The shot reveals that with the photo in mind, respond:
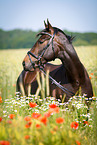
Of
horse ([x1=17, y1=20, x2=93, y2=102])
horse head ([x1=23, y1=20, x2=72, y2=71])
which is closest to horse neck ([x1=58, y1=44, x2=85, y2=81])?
horse ([x1=17, y1=20, x2=93, y2=102])

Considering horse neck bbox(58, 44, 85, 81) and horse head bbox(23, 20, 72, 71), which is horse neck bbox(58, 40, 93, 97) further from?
horse head bbox(23, 20, 72, 71)

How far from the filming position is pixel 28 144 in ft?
6.42

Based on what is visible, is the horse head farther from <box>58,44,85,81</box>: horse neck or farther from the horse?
<box>58,44,85,81</box>: horse neck

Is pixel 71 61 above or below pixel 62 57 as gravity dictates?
below

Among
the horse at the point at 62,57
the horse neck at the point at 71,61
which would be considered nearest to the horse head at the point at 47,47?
the horse at the point at 62,57

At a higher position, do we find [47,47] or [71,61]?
[47,47]

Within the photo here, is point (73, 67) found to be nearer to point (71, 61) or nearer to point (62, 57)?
point (71, 61)

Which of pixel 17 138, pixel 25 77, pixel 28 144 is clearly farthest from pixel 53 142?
pixel 25 77

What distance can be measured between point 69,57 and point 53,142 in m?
2.52

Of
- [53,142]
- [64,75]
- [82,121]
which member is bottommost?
[82,121]

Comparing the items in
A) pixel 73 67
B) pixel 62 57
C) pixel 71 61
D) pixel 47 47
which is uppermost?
pixel 47 47

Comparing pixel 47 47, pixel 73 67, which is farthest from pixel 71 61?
pixel 47 47

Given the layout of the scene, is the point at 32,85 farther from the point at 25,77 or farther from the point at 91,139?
the point at 91,139

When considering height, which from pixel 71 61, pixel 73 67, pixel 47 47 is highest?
pixel 47 47
